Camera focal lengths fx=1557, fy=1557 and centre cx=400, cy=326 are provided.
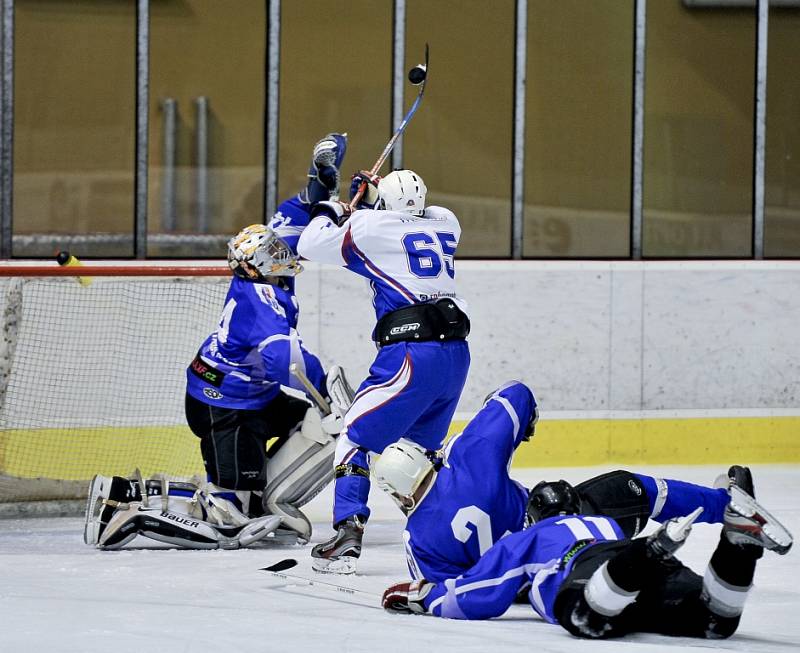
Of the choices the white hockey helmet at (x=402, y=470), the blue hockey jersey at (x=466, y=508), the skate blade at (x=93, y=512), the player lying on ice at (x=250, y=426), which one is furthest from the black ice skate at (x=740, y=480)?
the skate blade at (x=93, y=512)

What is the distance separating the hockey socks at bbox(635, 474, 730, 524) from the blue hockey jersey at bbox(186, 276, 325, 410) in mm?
1525

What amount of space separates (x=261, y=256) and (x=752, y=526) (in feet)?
8.14

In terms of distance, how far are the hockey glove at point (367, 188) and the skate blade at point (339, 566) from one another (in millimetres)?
1237

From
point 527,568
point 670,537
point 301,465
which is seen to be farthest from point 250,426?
point 670,537

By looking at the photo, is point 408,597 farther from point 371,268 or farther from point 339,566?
point 371,268

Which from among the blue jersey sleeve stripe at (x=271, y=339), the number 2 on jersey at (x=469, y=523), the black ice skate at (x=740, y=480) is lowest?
the number 2 on jersey at (x=469, y=523)

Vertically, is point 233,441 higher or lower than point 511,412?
lower

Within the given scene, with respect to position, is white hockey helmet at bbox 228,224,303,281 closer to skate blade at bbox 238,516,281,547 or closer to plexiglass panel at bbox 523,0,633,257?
skate blade at bbox 238,516,281,547

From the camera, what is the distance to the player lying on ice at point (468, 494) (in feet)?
12.8

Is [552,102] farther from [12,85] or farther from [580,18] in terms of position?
[12,85]

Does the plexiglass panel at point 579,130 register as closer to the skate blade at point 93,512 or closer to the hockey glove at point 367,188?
the hockey glove at point 367,188

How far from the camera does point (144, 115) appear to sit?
302 inches

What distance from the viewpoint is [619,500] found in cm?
418

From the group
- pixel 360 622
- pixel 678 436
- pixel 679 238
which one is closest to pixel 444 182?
pixel 679 238
